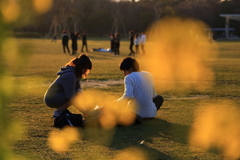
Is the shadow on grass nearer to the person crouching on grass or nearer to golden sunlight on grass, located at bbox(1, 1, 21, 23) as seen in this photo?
the person crouching on grass

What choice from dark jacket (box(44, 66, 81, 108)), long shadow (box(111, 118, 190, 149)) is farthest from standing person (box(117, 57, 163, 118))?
dark jacket (box(44, 66, 81, 108))

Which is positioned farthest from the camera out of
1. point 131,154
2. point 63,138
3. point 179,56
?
point 179,56

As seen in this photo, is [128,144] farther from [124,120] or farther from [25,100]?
[25,100]

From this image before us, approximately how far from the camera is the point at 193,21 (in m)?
93.0

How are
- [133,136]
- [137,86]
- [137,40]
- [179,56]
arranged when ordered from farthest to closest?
[137,40] → [179,56] → [137,86] → [133,136]

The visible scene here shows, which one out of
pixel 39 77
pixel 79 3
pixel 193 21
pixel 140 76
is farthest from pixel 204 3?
pixel 140 76

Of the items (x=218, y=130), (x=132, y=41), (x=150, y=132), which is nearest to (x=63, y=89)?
(x=150, y=132)

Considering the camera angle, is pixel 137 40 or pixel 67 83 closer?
pixel 67 83

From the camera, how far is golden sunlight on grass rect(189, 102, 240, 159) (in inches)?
213

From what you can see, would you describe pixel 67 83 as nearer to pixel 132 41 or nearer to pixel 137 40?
pixel 132 41

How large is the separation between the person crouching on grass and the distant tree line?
72.2 meters

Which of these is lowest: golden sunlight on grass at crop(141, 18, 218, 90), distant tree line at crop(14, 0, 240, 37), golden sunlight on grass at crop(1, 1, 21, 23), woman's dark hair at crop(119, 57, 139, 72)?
golden sunlight on grass at crop(141, 18, 218, 90)

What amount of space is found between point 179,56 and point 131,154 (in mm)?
22812

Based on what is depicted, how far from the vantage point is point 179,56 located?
27312 millimetres
